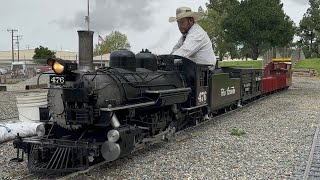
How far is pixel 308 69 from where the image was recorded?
152ft

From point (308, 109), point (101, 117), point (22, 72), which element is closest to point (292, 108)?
point (308, 109)

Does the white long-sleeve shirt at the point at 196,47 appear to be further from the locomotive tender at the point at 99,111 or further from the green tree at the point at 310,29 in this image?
the green tree at the point at 310,29

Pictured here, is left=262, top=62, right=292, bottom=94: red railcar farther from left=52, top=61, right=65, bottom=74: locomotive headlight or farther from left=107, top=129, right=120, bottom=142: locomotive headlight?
left=52, top=61, right=65, bottom=74: locomotive headlight

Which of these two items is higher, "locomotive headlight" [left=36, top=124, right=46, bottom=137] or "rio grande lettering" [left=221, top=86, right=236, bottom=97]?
"rio grande lettering" [left=221, top=86, right=236, bottom=97]

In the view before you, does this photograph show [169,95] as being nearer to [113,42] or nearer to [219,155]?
[219,155]

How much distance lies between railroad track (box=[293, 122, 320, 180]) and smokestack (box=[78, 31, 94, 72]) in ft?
13.5

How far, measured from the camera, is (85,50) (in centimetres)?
707

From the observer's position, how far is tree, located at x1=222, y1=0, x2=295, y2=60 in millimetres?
52781

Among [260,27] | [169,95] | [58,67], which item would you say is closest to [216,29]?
[260,27]

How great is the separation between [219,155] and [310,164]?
70.1 inches

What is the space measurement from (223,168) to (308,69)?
139 ft

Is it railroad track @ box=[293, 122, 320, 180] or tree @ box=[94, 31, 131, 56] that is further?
tree @ box=[94, 31, 131, 56]

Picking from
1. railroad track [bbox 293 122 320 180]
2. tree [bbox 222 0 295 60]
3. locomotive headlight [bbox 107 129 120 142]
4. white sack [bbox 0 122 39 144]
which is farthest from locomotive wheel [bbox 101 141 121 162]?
tree [bbox 222 0 295 60]

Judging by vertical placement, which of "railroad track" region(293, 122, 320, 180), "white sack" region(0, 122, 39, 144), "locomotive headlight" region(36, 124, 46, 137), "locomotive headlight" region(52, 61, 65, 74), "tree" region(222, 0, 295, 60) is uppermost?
"tree" region(222, 0, 295, 60)
